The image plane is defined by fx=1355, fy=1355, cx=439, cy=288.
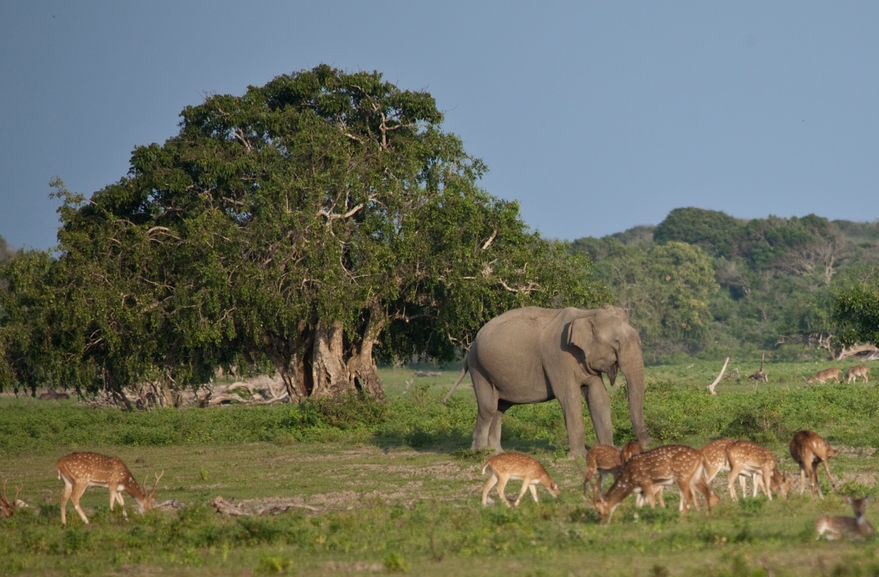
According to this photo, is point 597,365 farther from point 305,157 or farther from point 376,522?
point 305,157

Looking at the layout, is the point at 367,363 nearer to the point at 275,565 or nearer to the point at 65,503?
the point at 65,503

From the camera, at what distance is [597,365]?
22.8 metres


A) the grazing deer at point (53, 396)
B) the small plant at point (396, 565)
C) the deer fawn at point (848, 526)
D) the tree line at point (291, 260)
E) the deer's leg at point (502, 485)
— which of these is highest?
the tree line at point (291, 260)

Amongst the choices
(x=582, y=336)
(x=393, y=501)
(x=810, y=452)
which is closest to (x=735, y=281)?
(x=582, y=336)

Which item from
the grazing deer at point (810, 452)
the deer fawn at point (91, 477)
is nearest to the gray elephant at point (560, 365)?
the grazing deer at point (810, 452)

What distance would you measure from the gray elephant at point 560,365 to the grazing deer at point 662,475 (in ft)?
23.1

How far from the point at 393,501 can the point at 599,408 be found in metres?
5.65

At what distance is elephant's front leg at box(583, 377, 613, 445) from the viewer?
73.7 ft

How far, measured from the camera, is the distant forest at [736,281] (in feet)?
250

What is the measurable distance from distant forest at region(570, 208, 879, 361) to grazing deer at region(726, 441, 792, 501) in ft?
153

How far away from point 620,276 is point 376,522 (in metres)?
72.3

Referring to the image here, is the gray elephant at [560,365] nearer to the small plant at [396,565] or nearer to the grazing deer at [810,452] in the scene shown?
the grazing deer at [810,452]

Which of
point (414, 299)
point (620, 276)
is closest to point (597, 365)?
point (414, 299)

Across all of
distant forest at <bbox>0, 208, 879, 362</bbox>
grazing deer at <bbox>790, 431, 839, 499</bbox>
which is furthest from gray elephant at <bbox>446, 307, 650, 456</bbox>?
distant forest at <bbox>0, 208, 879, 362</bbox>
